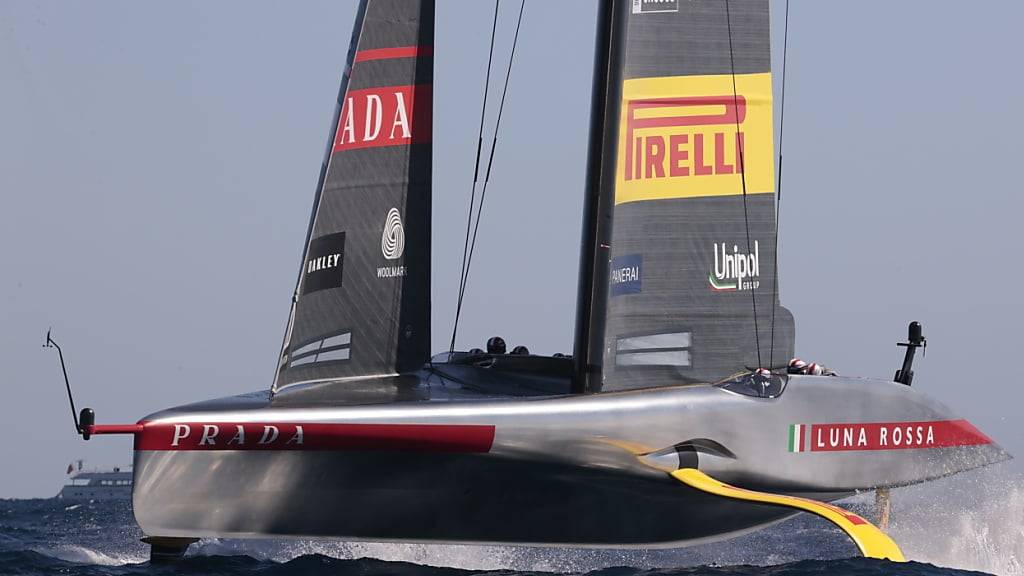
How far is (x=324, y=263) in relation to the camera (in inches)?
467

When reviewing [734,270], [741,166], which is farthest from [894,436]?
[741,166]

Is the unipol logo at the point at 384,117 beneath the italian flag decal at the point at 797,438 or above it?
above

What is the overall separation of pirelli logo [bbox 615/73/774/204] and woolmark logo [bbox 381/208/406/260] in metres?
1.87

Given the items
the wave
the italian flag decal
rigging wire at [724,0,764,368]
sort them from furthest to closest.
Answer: rigging wire at [724,0,764,368] < the italian flag decal < the wave

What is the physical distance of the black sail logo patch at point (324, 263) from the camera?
11.8 metres

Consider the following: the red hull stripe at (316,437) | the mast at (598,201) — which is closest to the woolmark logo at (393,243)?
the mast at (598,201)

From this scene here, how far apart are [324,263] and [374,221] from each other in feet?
2.21

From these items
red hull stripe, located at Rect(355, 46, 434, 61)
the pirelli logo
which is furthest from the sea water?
red hull stripe, located at Rect(355, 46, 434, 61)

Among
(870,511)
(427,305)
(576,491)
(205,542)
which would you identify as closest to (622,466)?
(576,491)

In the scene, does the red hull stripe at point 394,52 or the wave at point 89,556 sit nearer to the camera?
the wave at point 89,556

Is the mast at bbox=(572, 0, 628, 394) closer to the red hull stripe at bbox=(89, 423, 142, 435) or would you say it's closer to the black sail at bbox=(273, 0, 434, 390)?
the black sail at bbox=(273, 0, 434, 390)

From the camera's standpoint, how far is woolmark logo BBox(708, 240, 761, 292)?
12.4 meters

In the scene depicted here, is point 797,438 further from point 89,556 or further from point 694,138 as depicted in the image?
point 89,556

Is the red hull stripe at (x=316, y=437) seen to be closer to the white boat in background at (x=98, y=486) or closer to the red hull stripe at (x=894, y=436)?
the red hull stripe at (x=894, y=436)
